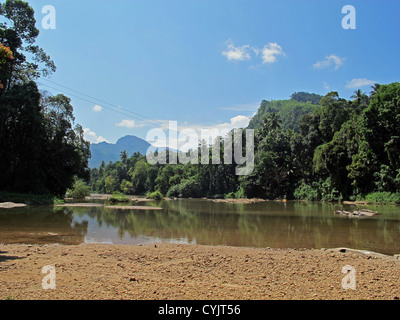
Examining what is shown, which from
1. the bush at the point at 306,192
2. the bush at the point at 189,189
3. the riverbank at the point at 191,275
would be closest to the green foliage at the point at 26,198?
the riverbank at the point at 191,275

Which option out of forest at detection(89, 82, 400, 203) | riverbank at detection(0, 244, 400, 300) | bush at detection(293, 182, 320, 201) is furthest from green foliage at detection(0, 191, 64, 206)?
bush at detection(293, 182, 320, 201)

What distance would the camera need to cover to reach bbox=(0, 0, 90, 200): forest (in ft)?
102

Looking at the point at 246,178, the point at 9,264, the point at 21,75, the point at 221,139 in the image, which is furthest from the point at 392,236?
the point at 221,139

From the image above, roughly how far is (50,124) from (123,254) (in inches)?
1314

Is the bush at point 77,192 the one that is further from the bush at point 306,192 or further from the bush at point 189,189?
the bush at point 306,192

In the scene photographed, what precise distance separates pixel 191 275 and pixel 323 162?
42.1m

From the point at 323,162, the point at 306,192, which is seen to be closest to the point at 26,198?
the point at 323,162

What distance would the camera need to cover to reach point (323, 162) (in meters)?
43.9

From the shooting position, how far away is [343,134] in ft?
137

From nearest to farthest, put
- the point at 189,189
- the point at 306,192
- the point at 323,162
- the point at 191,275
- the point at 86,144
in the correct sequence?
the point at 191,275
the point at 86,144
the point at 323,162
the point at 306,192
the point at 189,189

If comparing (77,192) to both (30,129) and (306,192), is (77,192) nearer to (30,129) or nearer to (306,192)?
(30,129)

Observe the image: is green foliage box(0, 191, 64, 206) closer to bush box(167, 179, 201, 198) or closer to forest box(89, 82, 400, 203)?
forest box(89, 82, 400, 203)

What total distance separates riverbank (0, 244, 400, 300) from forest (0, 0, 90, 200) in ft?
87.1
